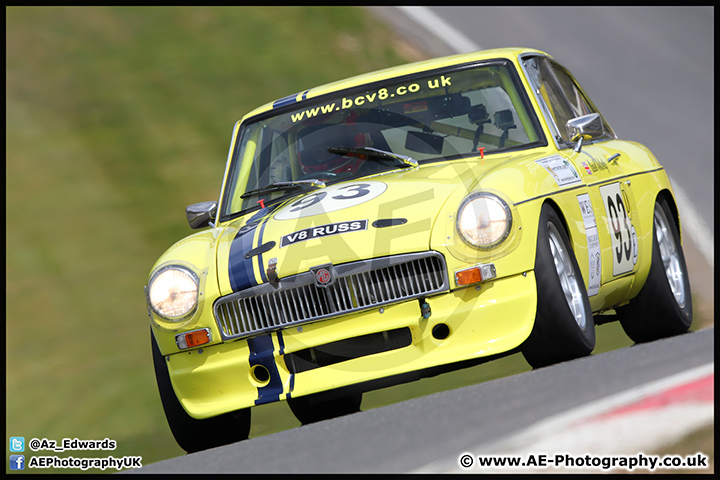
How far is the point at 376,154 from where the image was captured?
5.62 metres

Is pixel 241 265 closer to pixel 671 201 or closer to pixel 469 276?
pixel 469 276

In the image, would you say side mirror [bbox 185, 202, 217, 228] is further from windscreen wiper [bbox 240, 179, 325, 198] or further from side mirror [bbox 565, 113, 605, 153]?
side mirror [bbox 565, 113, 605, 153]

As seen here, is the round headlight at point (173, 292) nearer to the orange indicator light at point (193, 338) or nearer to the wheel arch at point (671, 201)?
the orange indicator light at point (193, 338)

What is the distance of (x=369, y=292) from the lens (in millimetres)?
4539

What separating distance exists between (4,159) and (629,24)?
11300mm

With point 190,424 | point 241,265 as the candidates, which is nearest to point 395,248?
point 241,265

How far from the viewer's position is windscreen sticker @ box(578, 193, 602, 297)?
5.25m

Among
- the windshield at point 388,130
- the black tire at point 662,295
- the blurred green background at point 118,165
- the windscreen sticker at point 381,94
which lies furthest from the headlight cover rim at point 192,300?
the black tire at point 662,295

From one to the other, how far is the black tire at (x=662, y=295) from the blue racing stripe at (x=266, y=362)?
2804 mm

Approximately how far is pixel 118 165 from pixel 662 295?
851cm

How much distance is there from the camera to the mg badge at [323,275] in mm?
4543

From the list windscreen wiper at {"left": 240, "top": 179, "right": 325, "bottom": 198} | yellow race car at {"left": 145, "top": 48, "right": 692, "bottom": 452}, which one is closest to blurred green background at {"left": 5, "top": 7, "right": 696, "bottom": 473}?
windscreen wiper at {"left": 240, "top": 179, "right": 325, "bottom": 198}

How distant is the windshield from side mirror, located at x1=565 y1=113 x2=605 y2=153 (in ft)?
0.75

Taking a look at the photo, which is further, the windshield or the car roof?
the car roof
